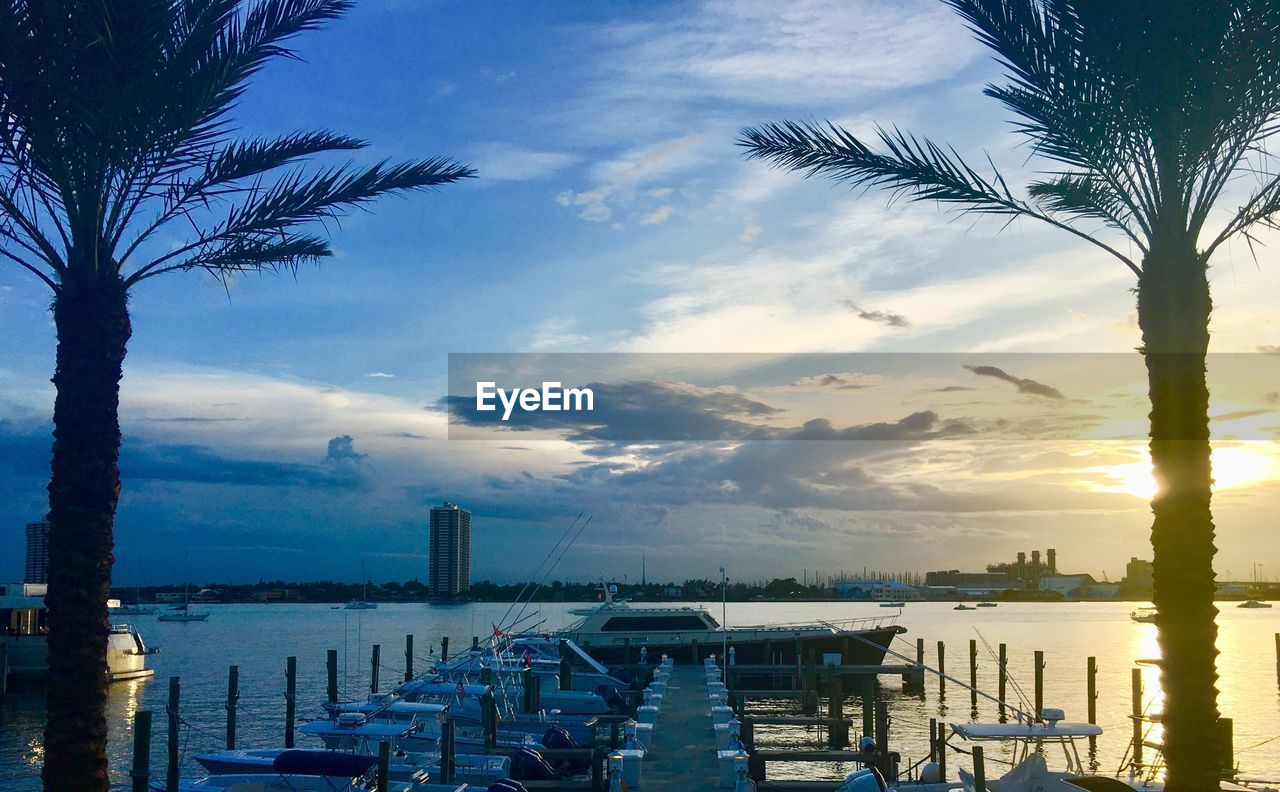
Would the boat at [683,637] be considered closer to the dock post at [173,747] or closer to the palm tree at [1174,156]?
the dock post at [173,747]

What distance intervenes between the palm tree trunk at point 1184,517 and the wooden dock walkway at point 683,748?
9351mm

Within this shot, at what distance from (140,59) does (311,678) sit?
65985 millimetres

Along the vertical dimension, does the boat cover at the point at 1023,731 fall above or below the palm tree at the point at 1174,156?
below

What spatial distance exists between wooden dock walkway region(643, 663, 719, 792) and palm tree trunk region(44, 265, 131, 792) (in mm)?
10842

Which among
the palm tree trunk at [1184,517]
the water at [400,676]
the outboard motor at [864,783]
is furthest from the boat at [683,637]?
the palm tree trunk at [1184,517]

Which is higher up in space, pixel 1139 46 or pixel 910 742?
pixel 1139 46

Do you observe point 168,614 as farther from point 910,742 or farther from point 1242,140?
point 1242,140

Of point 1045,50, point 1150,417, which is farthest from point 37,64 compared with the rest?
point 1150,417

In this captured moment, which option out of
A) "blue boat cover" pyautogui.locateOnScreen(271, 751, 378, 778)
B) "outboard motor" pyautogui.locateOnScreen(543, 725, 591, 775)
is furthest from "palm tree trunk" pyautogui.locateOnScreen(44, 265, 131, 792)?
"outboard motor" pyautogui.locateOnScreen(543, 725, 591, 775)

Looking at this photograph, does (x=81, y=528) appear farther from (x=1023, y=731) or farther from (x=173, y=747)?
(x=173, y=747)

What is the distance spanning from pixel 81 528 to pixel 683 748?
52.0 feet

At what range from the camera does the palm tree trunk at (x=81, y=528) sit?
10.9 meters

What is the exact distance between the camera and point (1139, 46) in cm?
1166

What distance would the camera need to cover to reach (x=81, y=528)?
11.0 m
